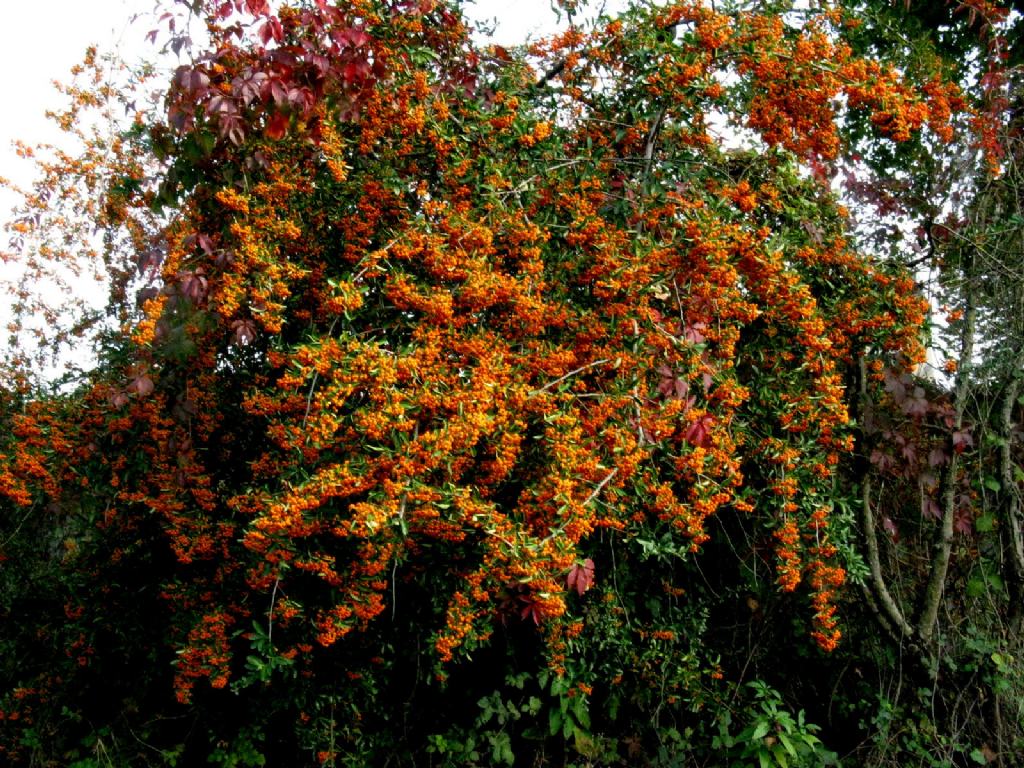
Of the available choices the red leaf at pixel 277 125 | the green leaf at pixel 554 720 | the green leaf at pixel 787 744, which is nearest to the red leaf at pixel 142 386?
the red leaf at pixel 277 125

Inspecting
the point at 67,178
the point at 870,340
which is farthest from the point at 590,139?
the point at 67,178

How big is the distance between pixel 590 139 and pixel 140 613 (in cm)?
288

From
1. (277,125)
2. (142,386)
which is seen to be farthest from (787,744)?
(277,125)

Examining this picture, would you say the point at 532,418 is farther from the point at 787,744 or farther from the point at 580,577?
the point at 787,744

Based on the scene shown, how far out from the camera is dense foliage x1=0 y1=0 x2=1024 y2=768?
2867mm

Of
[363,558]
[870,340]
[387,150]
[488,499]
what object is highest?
[387,150]

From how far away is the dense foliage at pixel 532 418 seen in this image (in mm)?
2867

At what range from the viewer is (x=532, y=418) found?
3.08m

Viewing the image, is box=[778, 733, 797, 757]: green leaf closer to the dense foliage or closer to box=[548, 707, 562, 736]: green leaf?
the dense foliage

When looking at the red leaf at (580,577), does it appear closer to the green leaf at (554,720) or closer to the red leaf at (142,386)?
the green leaf at (554,720)

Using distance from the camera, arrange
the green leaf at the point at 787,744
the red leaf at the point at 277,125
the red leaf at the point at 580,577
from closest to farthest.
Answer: the red leaf at the point at 277,125
the red leaf at the point at 580,577
the green leaf at the point at 787,744

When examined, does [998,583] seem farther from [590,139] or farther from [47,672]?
[47,672]

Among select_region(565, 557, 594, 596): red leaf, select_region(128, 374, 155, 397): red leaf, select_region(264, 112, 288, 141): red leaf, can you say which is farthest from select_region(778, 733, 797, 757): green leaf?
select_region(264, 112, 288, 141): red leaf

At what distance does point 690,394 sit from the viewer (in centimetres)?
328
